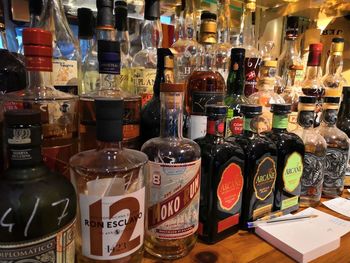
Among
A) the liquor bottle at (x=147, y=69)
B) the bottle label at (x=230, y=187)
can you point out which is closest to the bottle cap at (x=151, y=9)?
the liquor bottle at (x=147, y=69)

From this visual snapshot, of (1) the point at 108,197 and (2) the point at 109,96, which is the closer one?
(1) the point at 108,197

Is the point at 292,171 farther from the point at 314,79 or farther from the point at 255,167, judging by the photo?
the point at 314,79

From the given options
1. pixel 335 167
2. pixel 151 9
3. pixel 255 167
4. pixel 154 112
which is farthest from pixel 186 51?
pixel 335 167

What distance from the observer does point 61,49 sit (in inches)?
27.0

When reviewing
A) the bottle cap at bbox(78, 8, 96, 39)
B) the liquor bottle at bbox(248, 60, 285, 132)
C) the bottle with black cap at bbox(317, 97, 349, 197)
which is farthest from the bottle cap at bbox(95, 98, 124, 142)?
the bottle with black cap at bbox(317, 97, 349, 197)

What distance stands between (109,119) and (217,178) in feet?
0.75

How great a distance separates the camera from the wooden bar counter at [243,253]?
0.51m

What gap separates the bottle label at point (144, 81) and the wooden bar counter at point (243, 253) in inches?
13.2

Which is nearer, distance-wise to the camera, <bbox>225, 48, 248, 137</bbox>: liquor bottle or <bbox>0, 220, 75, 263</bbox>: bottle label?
<bbox>0, 220, 75, 263</bbox>: bottle label

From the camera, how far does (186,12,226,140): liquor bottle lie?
0.60m

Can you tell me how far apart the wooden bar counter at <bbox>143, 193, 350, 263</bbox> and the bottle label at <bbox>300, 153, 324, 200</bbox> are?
0.16 meters

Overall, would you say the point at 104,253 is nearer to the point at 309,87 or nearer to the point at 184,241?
the point at 184,241

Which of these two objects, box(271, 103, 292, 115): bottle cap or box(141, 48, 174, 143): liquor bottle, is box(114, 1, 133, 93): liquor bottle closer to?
box(141, 48, 174, 143): liquor bottle

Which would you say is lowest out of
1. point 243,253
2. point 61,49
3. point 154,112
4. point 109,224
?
point 243,253
